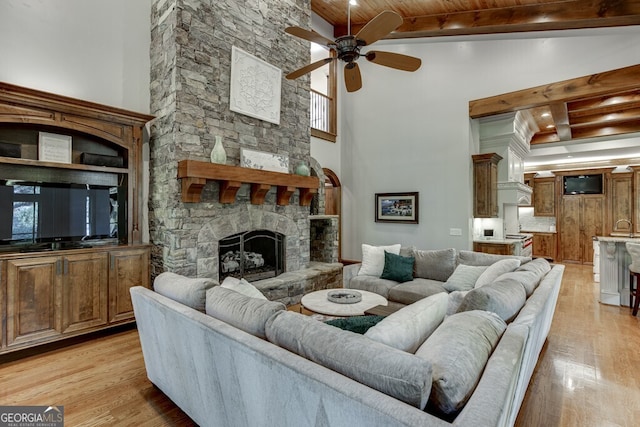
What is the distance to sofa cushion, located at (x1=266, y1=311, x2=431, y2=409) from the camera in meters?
1.05

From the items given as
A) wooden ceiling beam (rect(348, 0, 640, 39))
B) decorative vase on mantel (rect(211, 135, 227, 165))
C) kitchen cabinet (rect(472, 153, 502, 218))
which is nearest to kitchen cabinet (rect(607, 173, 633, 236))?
kitchen cabinet (rect(472, 153, 502, 218))

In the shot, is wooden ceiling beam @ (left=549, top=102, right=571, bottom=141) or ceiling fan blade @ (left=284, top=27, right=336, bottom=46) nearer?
ceiling fan blade @ (left=284, top=27, right=336, bottom=46)

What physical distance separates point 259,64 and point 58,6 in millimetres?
2235

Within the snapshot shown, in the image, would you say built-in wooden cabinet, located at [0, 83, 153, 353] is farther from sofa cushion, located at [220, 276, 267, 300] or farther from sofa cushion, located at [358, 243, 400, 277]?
sofa cushion, located at [358, 243, 400, 277]

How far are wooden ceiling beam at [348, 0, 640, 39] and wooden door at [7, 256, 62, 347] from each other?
600cm

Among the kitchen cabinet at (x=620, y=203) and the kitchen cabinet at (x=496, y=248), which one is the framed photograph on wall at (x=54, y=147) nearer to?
the kitchen cabinet at (x=496, y=248)

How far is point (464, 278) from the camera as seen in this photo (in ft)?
12.1

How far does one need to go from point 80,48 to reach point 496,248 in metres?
6.50

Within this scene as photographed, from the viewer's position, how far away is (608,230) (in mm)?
7957

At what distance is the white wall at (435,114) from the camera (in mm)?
4766

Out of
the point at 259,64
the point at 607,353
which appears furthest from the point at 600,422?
the point at 259,64

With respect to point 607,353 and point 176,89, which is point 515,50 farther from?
point 176,89

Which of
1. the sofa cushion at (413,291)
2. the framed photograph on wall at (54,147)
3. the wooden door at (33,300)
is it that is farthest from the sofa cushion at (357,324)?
the framed photograph on wall at (54,147)

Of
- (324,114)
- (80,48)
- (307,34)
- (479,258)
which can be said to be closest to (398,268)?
(479,258)
